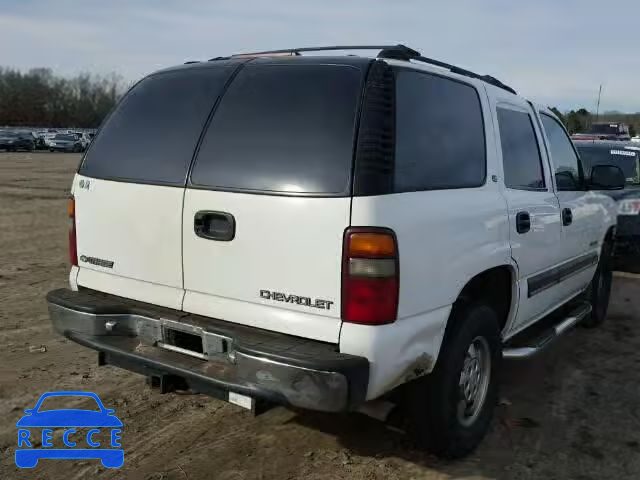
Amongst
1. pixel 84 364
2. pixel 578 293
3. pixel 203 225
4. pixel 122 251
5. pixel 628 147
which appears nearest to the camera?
pixel 203 225

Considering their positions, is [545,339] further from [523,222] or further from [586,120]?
[586,120]

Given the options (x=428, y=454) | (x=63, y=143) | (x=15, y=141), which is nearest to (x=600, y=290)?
(x=428, y=454)

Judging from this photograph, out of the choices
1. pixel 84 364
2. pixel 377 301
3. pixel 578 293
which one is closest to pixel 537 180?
pixel 578 293

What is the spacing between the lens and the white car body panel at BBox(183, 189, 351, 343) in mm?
2822

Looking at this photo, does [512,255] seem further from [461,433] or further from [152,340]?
[152,340]

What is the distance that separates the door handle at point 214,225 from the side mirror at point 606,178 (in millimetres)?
3503

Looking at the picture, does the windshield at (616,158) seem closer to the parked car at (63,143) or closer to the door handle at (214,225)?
the door handle at (214,225)

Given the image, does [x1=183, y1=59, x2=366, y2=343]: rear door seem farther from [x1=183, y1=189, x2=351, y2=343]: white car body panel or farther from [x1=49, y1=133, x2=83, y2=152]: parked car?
[x1=49, y1=133, x2=83, y2=152]: parked car

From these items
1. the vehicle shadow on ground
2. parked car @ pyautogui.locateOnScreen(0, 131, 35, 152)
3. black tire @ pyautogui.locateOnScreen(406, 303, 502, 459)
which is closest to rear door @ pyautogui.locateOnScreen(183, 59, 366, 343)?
black tire @ pyautogui.locateOnScreen(406, 303, 502, 459)

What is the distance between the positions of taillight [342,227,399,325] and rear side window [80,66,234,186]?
963mm

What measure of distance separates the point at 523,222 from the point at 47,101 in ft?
302

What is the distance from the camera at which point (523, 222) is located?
3934 mm

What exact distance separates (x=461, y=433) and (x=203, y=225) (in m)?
1.76

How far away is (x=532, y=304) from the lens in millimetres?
4340
